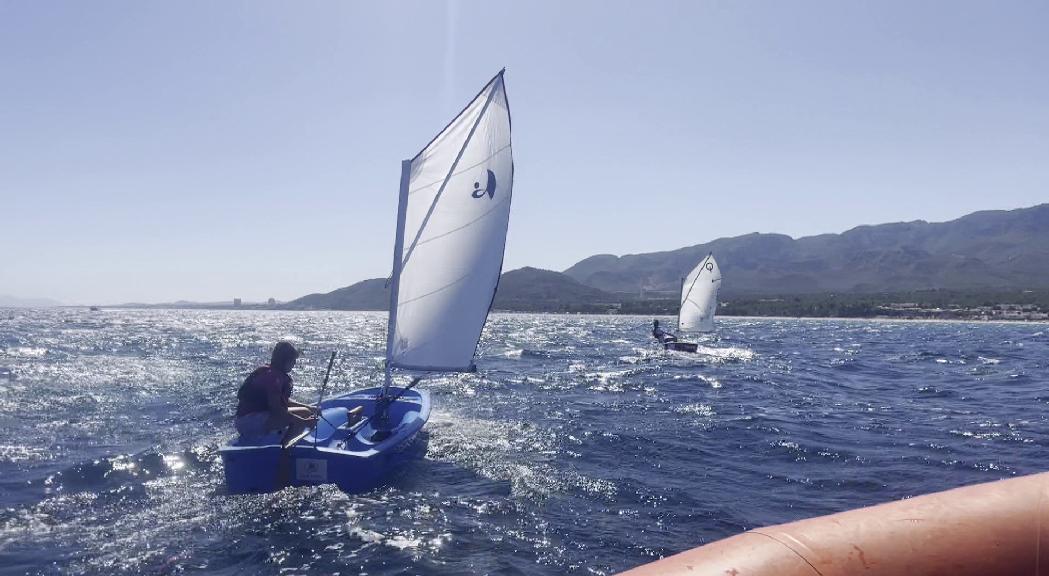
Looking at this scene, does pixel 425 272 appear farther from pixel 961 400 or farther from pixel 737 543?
pixel 961 400

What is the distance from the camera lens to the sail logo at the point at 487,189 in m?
14.7

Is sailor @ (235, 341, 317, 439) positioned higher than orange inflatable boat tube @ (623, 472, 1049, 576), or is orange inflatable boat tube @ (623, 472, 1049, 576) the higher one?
orange inflatable boat tube @ (623, 472, 1049, 576)

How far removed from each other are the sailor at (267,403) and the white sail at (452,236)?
9.10ft

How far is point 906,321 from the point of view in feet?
403

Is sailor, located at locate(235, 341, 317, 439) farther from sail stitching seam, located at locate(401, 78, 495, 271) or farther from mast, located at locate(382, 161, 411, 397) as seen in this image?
sail stitching seam, located at locate(401, 78, 495, 271)

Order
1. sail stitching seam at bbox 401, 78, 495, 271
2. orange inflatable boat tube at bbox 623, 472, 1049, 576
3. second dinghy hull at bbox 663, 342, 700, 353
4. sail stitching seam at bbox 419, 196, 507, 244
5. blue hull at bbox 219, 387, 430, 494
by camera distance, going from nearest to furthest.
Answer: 1. orange inflatable boat tube at bbox 623, 472, 1049, 576
2. blue hull at bbox 219, 387, 430, 494
3. sail stitching seam at bbox 401, 78, 495, 271
4. sail stitching seam at bbox 419, 196, 507, 244
5. second dinghy hull at bbox 663, 342, 700, 353

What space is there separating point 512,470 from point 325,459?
14.2ft

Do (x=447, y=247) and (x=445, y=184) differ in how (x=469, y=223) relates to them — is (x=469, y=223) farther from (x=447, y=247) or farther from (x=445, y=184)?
(x=445, y=184)

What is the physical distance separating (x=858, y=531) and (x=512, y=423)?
1615 centimetres

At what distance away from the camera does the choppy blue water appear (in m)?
9.89

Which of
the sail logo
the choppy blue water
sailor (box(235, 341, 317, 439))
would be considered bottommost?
the choppy blue water

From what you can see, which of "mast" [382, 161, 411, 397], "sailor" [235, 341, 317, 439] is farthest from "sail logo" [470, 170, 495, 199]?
"sailor" [235, 341, 317, 439]

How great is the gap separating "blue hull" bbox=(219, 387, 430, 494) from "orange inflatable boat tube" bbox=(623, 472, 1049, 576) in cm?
977

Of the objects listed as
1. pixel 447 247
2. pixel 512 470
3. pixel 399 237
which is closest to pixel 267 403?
Result: pixel 399 237
